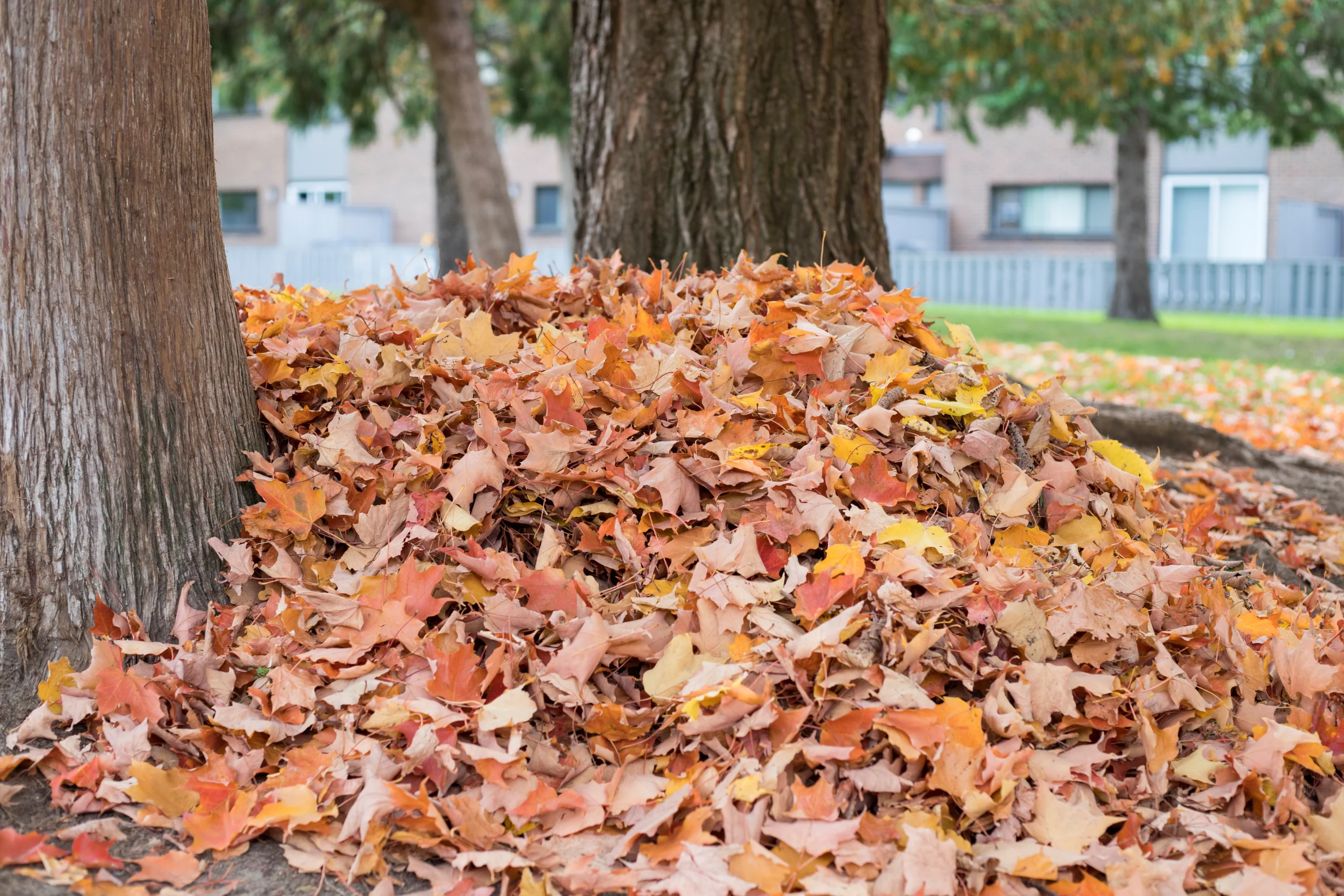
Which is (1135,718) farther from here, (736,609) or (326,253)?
(326,253)

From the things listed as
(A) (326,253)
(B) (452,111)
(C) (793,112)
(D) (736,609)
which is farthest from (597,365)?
(A) (326,253)

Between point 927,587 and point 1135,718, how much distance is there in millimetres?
435

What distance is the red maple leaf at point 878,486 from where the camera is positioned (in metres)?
2.43

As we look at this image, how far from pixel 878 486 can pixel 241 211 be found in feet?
105

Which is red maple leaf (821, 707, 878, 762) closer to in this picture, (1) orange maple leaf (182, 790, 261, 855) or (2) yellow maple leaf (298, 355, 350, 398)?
(1) orange maple leaf (182, 790, 261, 855)

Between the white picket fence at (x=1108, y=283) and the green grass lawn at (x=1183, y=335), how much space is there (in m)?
0.75

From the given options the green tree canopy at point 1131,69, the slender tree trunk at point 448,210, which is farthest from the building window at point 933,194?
the slender tree trunk at point 448,210

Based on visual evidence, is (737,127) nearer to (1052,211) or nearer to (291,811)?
(291,811)

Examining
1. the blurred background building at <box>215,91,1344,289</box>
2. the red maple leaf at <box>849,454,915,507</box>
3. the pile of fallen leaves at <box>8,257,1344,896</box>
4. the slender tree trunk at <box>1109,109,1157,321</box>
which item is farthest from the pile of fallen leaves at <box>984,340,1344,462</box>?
the blurred background building at <box>215,91,1344,289</box>

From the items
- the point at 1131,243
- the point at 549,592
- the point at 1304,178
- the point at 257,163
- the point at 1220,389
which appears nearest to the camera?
the point at 549,592

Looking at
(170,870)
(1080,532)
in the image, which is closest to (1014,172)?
(1080,532)

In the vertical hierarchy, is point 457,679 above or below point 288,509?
below

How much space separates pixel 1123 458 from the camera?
288cm

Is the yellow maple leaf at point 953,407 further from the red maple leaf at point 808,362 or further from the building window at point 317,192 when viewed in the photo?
the building window at point 317,192
